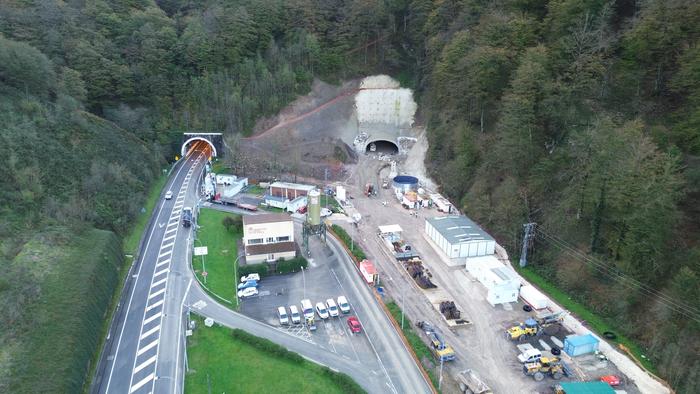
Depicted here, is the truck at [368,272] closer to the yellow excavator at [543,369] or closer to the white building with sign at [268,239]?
the white building with sign at [268,239]

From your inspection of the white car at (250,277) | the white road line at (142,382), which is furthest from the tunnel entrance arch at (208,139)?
the white road line at (142,382)

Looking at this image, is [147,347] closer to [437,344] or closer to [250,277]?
[250,277]

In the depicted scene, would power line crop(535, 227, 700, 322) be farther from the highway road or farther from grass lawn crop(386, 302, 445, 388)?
the highway road

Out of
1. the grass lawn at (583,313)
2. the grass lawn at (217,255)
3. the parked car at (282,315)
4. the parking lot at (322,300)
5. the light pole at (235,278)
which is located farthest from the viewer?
the grass lawn at (217,255)

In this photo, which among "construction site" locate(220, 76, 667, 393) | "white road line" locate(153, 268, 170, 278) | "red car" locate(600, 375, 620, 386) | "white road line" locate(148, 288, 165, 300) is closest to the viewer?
"red car" locate(600, 375, 620, 386)

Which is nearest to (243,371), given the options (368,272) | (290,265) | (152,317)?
(152,317)

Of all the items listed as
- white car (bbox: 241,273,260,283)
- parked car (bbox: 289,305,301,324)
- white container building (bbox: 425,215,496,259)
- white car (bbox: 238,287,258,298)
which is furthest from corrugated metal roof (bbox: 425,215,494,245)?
white car (bbox: 238,287,258,298)

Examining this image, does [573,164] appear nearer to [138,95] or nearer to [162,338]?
[162,338]
